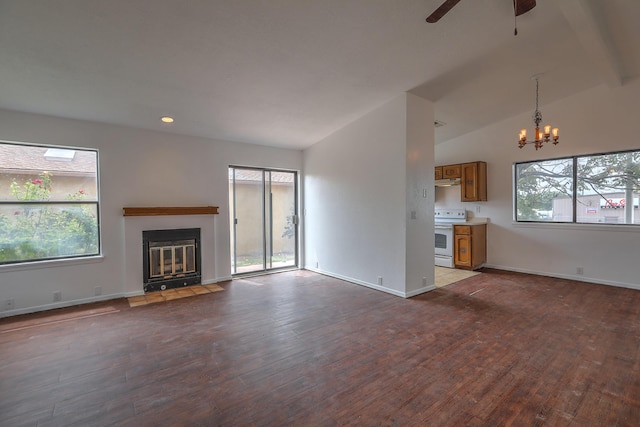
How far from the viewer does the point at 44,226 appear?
3.74 meters

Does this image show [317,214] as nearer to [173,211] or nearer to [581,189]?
[173,211]

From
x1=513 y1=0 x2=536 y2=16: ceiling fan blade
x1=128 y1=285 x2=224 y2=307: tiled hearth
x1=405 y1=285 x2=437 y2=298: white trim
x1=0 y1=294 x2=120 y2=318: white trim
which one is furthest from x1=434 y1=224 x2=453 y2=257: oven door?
x1=0 y1=294 x2=120 y2=318: white trim

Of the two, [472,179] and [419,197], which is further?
[472,179]

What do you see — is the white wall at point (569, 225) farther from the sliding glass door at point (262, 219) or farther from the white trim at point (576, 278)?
the sliding glass door at point (262, 219)

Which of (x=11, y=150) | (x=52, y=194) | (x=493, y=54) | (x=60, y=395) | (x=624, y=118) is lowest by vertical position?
(x=60, y=395)

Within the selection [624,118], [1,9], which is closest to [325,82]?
[1,9]

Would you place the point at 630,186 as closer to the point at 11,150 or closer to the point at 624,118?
the point at 624,118

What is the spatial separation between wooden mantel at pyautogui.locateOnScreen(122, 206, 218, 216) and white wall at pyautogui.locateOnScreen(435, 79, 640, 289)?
17.2 feet

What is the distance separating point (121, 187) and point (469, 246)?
6.12 metres

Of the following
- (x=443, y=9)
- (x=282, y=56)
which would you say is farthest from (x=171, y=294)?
(x=443, y=9)

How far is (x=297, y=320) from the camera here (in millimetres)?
3326

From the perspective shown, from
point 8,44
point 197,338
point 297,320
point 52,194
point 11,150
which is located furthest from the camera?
point 52,194

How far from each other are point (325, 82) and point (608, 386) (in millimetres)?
3828

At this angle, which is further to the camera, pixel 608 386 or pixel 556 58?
pixel 556 58
